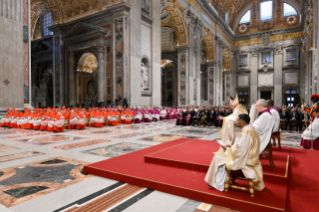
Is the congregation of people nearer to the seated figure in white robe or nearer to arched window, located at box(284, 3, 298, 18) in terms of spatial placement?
the seated figure in white robe

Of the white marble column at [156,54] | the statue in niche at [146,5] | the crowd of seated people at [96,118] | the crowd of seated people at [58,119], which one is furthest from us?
the white marble column at [156,54]

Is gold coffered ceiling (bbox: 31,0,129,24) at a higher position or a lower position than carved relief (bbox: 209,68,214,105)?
higher

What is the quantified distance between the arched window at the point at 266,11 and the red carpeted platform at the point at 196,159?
34070 mm

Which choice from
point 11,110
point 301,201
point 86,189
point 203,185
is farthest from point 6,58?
point 301,201

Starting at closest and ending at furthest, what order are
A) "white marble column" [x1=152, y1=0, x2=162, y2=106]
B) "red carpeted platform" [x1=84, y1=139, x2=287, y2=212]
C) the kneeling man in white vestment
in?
1. "red carpeted platform" [x1=84, y1=139, x2=287, y2=212]
2. the kneeling man in white vestment
3. "white marble column" [x1=152, y1=0, x2=162, y2=106]

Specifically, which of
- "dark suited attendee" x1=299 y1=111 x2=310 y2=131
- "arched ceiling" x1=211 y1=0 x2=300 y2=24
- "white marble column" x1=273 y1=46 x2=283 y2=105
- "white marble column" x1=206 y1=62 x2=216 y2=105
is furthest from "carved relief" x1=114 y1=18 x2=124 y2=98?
"white marble column" x1=273 y1=46 x2=283 y2=105

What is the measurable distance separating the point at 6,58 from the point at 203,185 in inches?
450

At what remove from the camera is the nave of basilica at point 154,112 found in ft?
9.00

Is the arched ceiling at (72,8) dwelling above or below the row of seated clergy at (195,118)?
above

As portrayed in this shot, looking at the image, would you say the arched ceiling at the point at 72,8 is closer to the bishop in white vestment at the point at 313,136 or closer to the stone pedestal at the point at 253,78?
the bishop in white vestment at the point at 313,136

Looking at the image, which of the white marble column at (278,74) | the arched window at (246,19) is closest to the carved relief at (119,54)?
the white marble column at (278,74)

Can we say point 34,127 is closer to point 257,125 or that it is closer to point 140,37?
point 257,125

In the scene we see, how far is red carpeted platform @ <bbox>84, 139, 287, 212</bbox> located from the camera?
247 centimetres

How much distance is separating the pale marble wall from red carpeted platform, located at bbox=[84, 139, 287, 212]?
29.8ft
